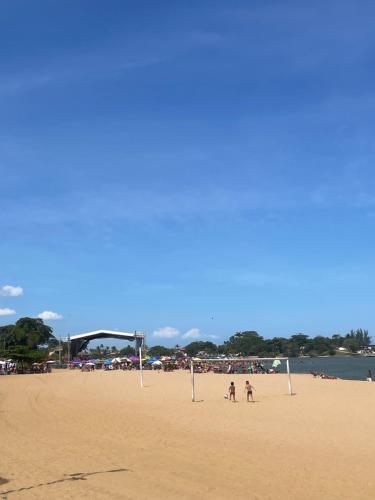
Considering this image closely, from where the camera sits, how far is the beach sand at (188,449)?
939 centimetres

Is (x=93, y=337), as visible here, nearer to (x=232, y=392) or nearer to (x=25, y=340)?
(x=25, y=340)

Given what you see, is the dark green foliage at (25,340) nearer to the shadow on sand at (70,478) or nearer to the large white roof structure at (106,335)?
the large white roof structure at (106,335)

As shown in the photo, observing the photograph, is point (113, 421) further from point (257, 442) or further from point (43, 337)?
point (43, 337)

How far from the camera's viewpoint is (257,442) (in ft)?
47.4

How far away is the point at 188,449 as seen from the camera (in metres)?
13.3

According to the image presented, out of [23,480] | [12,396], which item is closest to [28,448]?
[23,480]

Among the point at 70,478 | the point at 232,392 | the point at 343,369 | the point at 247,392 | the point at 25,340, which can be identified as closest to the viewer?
the point at 70,478

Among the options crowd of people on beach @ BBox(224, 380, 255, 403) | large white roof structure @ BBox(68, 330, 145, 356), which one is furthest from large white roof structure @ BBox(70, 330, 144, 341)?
crowd of people on beach @ BBox(224, 380, 255, 403)

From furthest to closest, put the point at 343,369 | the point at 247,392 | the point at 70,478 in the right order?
the point at 343,369 → the point at 247,392 → the point at 70,478

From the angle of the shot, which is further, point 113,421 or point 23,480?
point 113,421

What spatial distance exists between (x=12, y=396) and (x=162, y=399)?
876cm

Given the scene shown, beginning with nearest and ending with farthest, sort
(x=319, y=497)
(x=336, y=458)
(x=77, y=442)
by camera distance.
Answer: (x=319, y=497)
(x=336, y=458)
(x=77, y=442)

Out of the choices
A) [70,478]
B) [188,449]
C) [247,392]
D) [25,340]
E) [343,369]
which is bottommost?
[343,369]

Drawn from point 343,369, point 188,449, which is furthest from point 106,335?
point 188,449
